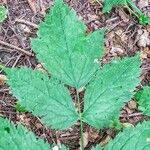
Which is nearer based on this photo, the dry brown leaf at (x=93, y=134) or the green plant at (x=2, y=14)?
the dry brown leaf at (x=93, y=134)

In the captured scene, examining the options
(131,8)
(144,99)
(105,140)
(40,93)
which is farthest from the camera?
(131,8)

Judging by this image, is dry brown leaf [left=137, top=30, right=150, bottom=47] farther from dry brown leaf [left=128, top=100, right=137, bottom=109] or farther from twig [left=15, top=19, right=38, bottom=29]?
twig [left=15, top=19, right=38, bottom=29]

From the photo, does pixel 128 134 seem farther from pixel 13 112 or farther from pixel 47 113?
pixel 13 112

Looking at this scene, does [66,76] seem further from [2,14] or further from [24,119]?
[2,14]

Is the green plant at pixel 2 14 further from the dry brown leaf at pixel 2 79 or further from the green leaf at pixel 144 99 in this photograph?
the green leaf at pixel 144 99

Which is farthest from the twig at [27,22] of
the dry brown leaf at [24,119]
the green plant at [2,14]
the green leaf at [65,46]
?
the green leaf at [65,46]

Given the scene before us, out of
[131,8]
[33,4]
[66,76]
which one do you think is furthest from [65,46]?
[131,8]

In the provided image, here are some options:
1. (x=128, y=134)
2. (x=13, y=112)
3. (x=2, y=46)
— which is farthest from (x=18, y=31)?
(x=128, y=134)
